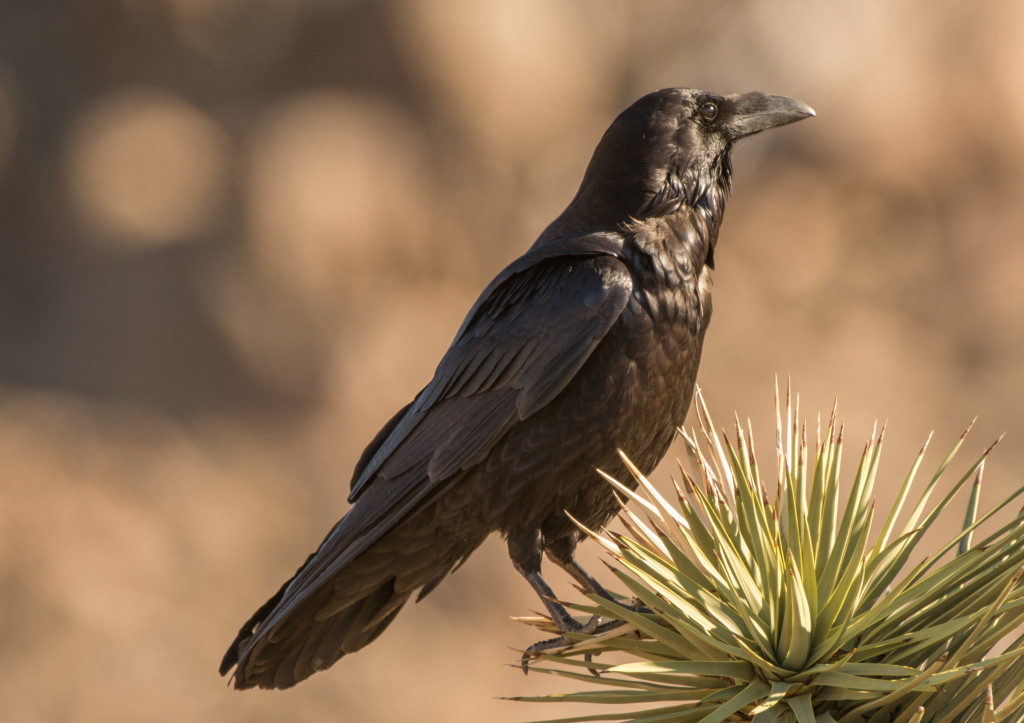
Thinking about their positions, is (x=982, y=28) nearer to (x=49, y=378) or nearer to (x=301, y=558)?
(x=301, y=558)

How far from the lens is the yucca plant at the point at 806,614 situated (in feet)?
4.89

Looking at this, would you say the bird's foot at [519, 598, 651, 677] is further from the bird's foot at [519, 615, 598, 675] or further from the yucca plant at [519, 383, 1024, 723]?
the yucca plant at [519, 383, 1024, 723]

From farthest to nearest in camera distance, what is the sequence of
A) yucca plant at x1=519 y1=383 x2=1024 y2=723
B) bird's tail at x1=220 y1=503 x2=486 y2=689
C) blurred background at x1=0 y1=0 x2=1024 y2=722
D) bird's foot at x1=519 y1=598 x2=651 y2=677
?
blurred background at x1=0 y1=0 x2=1024 y2=722, bird's tail at x1=220 y1=503 x2=486 y2=689, bird's foot at x1=519 y1=598 x2=651 y2=677, yucca plant at x1=519 y1=383 x2=1024 y2=723

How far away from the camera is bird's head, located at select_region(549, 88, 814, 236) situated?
2895mm

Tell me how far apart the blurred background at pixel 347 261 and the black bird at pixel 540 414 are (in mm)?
4004

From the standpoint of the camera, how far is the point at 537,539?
8.76ft

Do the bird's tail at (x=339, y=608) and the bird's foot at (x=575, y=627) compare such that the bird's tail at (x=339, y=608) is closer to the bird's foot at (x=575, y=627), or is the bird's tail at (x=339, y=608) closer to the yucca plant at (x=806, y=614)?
the bird's foot at (x=575, y=627)

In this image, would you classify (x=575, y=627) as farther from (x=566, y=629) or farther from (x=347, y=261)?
(x=347, y=261)

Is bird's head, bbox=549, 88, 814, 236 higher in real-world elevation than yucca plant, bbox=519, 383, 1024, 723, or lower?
higher

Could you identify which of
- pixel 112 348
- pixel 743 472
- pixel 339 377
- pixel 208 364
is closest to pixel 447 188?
pixel 339 377

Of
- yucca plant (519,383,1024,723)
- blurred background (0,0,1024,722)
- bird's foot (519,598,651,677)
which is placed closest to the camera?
yucca plant (519,383,1024,723)

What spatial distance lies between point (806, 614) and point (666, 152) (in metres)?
1.69

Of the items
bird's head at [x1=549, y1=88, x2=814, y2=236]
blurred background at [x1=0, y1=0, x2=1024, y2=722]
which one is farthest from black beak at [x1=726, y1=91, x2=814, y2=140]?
blurred background at [x1=0, y1=0, x2=1024, y2=722]

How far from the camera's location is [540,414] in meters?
2.59
